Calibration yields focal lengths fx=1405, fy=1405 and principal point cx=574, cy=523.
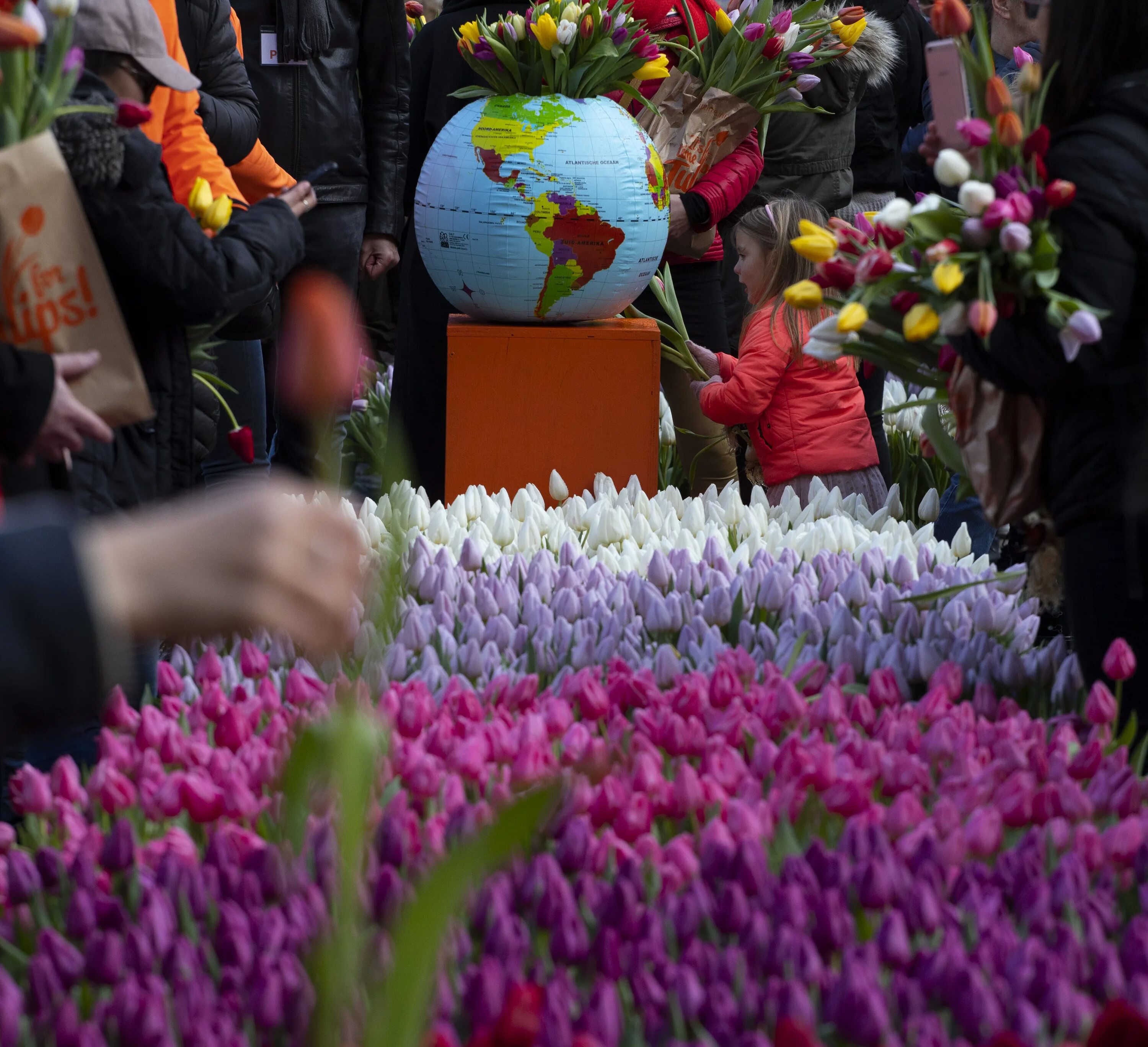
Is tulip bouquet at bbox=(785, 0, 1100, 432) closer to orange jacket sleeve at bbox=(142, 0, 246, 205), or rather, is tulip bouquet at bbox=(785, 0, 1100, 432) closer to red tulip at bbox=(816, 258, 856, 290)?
red tulip at bbox=(816, 258, 856, 290)

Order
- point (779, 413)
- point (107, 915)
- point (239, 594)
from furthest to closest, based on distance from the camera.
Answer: point (779, 413), point (107, 915), point (239, 594)

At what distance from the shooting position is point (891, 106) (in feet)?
18.9

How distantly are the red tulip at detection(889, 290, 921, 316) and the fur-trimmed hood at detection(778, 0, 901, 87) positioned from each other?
117 inches

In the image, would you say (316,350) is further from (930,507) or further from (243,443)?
(930,507)

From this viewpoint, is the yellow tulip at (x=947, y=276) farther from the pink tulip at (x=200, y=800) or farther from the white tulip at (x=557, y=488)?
the white tulip at (x=557, y=488)

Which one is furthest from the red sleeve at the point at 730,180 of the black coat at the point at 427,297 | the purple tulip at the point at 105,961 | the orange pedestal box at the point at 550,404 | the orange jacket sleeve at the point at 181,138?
the purple tulip at the point at 105,961

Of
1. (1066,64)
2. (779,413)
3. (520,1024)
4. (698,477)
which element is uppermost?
(1066,64)

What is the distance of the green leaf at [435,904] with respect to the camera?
74 centimetres

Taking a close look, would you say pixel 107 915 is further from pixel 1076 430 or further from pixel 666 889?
pixel 1076 430

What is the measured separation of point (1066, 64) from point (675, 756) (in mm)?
1180

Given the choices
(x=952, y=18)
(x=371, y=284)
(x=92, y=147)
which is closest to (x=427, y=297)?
(x=371, y=284)

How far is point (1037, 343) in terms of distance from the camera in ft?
6.61

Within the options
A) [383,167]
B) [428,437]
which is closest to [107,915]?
[428,437]

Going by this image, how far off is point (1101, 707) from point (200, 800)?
3.82ft
